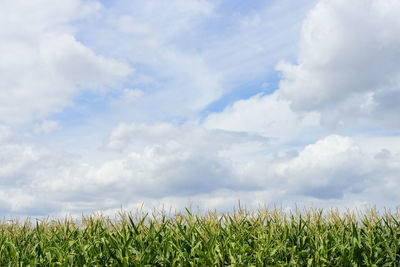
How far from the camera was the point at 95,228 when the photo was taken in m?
11.3

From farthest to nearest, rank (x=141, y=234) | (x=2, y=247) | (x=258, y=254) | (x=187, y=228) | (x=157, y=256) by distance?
(x=2, y=247)
(x=187, y=228)
(x=141, y=234)
(x=157, y=256)
(x=258, y=254)

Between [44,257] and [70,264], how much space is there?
125cm

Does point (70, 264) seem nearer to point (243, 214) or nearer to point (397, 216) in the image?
point (243, 214)

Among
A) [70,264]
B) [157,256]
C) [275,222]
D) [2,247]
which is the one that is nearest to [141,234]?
[157,256]

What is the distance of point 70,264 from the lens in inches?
373

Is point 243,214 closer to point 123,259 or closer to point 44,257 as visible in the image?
point 123,259

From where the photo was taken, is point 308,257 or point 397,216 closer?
point 308,257

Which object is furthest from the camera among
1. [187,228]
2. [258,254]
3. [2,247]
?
[2,247]

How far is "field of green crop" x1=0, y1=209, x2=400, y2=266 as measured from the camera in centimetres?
873

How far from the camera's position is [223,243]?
364 inches

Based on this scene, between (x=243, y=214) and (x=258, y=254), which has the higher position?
(x=243, y=214)

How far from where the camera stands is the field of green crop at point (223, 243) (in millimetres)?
8734

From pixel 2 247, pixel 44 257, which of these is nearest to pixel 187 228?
pixel 44 257

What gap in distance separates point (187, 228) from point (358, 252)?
13.1 feet
